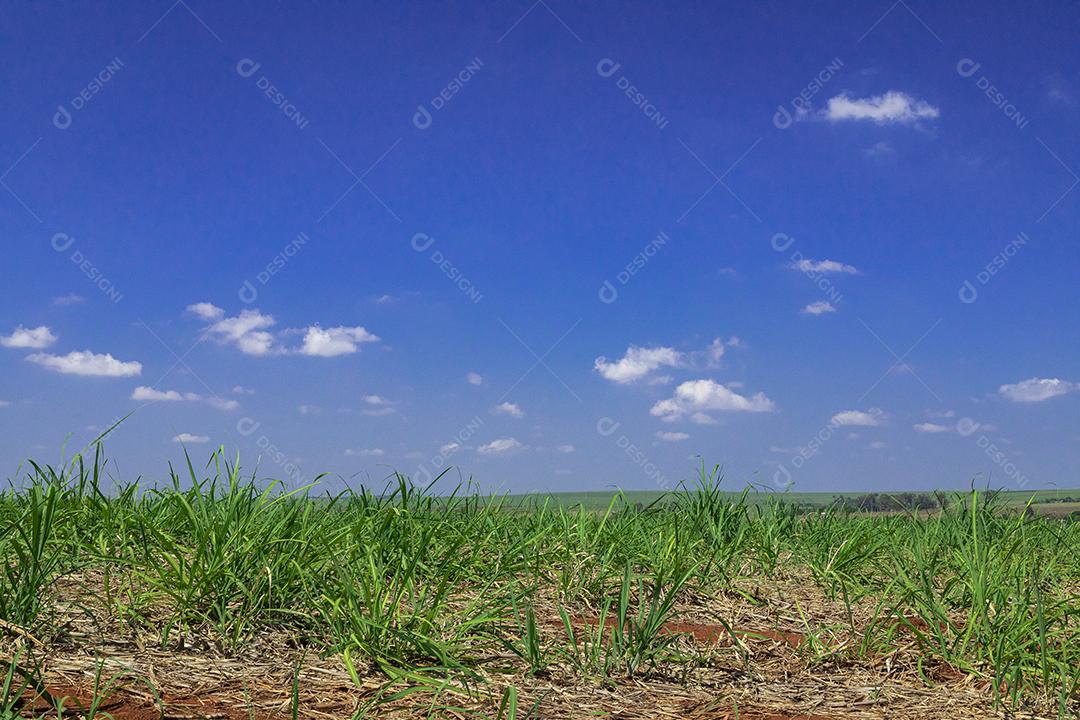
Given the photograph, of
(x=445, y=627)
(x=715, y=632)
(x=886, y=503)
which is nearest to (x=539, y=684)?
(x=445, y=627)

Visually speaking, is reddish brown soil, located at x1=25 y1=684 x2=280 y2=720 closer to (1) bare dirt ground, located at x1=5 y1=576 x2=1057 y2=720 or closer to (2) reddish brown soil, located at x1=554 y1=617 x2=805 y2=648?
(1) bare dirt ground, located at x1=5 y1=576 x2=1057 y2=720

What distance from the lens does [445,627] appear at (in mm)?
3004

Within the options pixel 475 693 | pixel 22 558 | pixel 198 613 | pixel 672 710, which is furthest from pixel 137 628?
pixel 672 710

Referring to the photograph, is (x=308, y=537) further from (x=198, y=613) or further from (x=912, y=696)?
(x=912, y=696)

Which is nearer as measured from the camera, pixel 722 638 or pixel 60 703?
pixel 60 703

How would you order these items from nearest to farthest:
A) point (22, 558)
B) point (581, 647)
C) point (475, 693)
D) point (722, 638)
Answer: point (475, 693)
point (22, 558)
point (581, 647)
point (722, 638)

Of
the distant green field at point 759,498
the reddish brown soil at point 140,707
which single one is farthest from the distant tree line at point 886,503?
the reddish brown soil at point 140,707

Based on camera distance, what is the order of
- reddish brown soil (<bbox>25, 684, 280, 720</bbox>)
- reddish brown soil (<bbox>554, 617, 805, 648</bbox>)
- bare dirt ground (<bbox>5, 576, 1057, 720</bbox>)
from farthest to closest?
reddish brown soil (<bbox>554, 617, 805, 648</bbox>)
bare dirt ground (<bbox>5, 576, 1057, 720</bbox>)
reddish brown soil (<bbox>25, 684, 280, 720</bbox>)

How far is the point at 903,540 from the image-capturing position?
5191mm

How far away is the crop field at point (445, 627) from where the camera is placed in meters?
2.47

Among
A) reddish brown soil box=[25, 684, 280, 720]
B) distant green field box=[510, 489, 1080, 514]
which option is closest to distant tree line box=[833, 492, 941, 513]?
distant green field box=[510, 489, 1080, 514]

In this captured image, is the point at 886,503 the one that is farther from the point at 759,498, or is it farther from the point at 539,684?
the point at 539,684

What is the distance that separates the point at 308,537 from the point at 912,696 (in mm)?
2432

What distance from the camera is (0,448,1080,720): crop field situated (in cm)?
247
